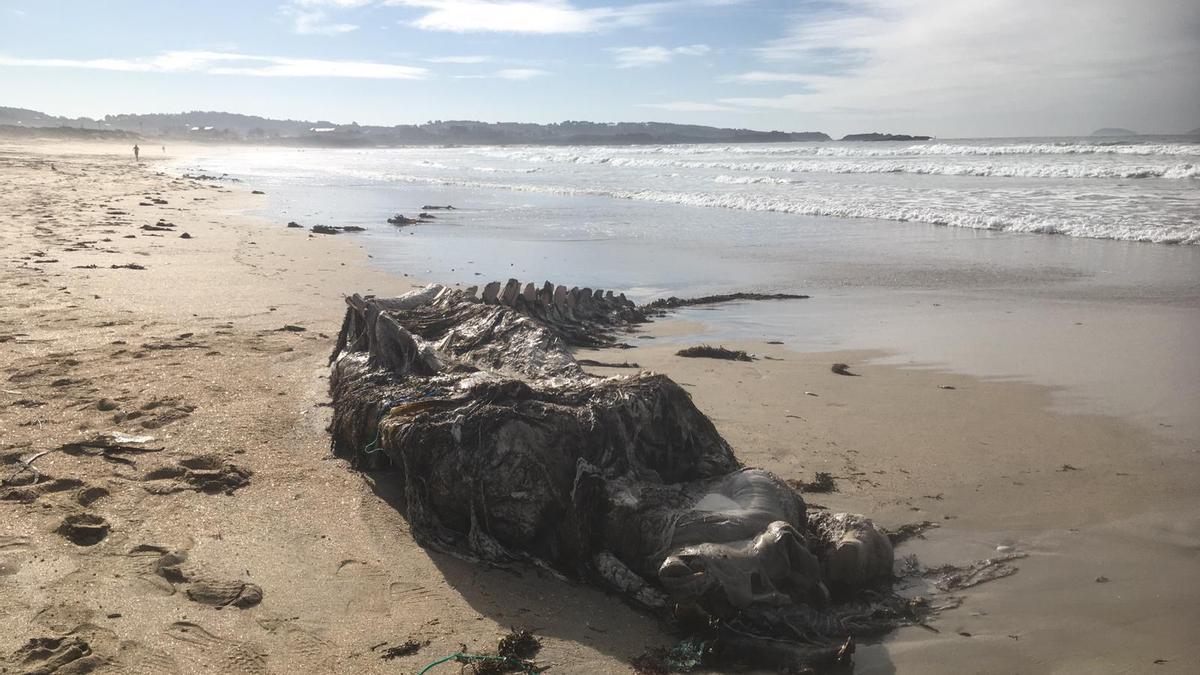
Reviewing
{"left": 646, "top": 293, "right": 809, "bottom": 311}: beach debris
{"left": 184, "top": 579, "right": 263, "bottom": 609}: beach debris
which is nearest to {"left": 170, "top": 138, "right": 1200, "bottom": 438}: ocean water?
{"left": 646, "top": 293, "right": 809, "bottom": 311}: beach debris

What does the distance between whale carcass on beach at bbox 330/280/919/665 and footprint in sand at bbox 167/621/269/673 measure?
35.2 inches

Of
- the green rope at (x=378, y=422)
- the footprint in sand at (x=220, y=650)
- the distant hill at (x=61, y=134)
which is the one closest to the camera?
the footprint in sand at (x=220, y=650)

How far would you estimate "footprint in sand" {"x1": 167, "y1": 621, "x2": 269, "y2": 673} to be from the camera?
8.59 feet

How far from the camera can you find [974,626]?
296 cm

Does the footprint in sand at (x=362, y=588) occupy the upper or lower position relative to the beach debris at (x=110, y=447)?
lower

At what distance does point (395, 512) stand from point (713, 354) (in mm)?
3466

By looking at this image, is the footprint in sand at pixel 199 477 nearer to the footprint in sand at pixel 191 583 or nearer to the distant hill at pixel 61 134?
the footprint in sand at pixel 191 583

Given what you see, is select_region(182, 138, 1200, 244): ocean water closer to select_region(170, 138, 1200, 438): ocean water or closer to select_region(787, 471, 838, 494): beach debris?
select_region(170, 138, 1200, 438): ocean water

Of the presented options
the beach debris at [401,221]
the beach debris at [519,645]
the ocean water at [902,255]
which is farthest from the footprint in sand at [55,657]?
the beach debris at [401,221]

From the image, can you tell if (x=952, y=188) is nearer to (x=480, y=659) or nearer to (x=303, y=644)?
(x=480, y=659)

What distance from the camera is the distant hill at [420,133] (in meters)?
122

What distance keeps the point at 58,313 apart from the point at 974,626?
7.00 metres

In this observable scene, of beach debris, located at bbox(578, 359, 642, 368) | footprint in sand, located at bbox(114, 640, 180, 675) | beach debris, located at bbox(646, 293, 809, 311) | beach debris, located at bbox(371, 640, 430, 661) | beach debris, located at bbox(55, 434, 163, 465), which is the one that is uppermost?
beach debris, located at bbox(646, 293, 809, 311)

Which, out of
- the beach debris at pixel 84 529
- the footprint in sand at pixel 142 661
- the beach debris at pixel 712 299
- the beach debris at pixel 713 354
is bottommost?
the footprint in sand at pixel 142 661
